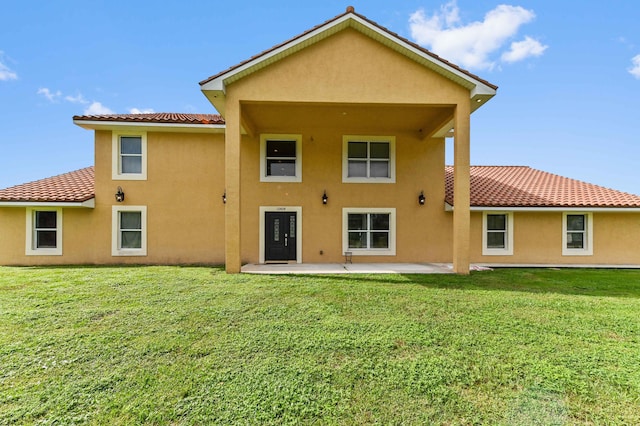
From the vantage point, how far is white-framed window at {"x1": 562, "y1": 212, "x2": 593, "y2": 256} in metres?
11.6

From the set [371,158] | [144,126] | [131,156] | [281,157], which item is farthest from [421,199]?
[131,156]

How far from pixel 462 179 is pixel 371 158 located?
4044 millimetres

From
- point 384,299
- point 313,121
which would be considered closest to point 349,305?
point 384,299

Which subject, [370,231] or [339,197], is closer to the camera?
[339,197]

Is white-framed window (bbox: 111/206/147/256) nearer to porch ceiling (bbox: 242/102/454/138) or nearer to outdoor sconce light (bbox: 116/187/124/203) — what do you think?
outdoor sconce light (bbox: 116/187/124/203)

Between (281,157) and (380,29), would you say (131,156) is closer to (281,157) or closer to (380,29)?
(281,157)

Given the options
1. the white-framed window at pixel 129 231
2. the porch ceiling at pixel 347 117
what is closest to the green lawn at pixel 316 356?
the white-framed window at pixel 129 231

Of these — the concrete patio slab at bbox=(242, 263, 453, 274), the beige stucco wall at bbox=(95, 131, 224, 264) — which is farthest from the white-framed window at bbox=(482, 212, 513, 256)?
the beige stucco wall at bbox=(95, 131, 224, 264)

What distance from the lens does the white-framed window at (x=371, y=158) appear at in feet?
38.8

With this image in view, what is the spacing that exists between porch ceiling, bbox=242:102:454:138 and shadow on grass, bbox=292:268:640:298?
520cm

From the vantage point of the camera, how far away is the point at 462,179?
29.0 feet

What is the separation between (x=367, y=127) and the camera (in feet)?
37.8

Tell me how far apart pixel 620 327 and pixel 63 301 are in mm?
10647

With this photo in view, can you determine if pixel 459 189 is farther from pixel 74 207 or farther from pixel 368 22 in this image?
pixel 74 207
